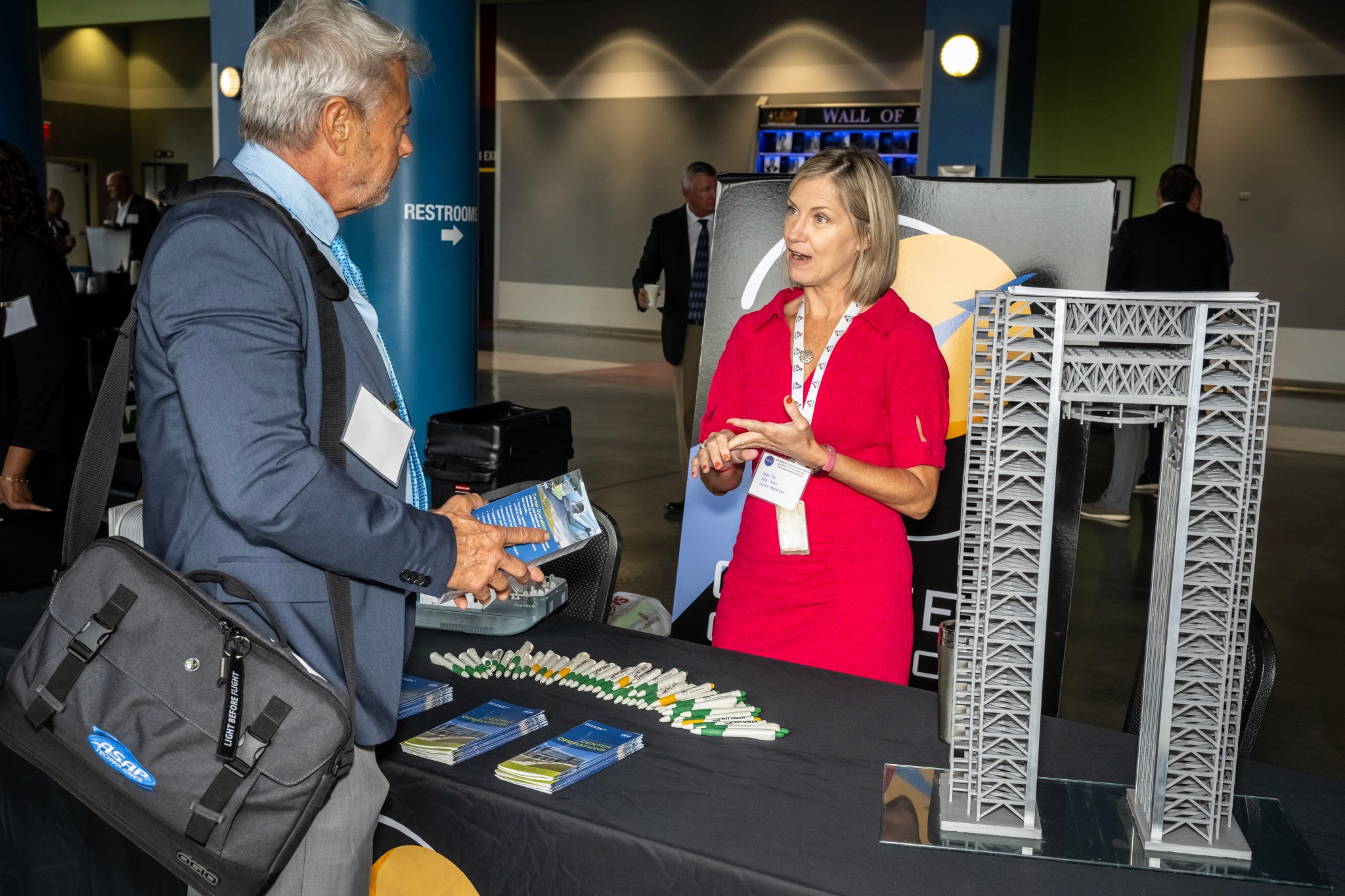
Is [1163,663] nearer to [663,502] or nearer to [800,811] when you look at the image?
[800,811]

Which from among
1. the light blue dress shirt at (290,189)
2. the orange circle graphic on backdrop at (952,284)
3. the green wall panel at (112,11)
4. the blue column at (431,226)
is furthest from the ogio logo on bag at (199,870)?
the green wall panel at (112,11)

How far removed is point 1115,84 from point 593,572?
30.6 feet

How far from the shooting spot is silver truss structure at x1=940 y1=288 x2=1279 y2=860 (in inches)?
48.2

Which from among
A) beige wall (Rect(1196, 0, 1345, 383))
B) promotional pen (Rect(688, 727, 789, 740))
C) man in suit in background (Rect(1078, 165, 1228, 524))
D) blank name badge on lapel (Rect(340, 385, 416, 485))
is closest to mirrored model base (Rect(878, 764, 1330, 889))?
promotional pen (Rect(688, 727, 789, 740))

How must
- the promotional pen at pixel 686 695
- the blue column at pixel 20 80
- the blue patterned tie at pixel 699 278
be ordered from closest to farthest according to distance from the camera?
the promotional pen at pixel 686 695 → the blue patterned tie at pixel 699 278 → the blue column at pixel 20 80

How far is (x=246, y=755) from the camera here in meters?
1.18

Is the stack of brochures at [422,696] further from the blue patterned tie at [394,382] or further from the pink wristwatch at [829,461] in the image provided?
the pink wristwatch at [829,461]

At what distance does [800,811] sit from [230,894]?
25.9 inches

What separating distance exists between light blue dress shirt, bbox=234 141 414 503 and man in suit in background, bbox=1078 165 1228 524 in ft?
18.3

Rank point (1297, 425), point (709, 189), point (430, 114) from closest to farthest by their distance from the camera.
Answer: point (430, 114) < point (709, 189) < point (1297, 425)

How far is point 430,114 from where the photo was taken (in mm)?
4109

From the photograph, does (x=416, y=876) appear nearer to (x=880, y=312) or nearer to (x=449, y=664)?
(x=449, y=664)

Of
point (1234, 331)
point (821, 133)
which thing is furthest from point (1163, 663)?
point (821, 133)

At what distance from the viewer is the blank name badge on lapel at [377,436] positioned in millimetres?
1281
